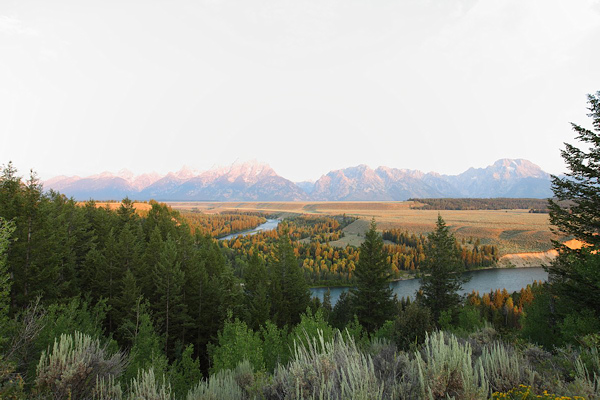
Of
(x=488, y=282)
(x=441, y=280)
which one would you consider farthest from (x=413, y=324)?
(x=488, y=282)

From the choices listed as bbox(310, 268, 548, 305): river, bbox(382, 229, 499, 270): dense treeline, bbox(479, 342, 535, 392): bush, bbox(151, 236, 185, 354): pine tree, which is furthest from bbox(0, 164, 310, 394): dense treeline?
bbox(382, 229, 499, 270): dense treeline

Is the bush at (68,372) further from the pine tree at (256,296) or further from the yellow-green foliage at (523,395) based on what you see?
the pine tree at (256,296)

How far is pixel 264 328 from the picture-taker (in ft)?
90.4

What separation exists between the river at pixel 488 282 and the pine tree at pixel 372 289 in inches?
1601

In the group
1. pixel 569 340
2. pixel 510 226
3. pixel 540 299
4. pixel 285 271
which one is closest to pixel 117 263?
pixel 285 271

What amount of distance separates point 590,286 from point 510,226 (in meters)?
156

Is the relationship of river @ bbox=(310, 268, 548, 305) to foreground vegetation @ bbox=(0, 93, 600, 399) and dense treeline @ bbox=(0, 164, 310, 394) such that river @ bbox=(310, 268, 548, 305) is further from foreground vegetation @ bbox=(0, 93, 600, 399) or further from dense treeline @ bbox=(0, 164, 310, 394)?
dense treeline @ bbox=(0, 164, 310, 394)

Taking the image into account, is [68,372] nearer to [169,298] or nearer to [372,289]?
[169,298]

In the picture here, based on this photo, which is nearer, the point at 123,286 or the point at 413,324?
the point at 413,324

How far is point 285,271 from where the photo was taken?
36.5m

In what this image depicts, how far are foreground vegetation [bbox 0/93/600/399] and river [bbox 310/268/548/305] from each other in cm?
3079

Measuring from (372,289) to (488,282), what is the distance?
7222 centimetres

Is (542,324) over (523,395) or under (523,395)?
under

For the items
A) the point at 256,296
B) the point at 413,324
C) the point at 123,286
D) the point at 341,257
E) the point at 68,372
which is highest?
the point at 68,372
